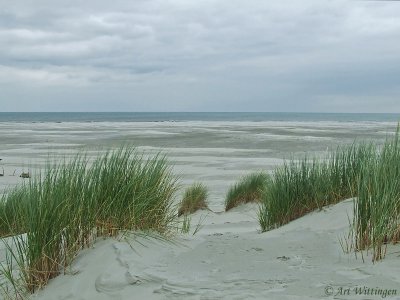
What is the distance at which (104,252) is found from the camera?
381cm

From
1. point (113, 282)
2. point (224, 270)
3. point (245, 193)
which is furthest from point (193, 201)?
point (113, 282)

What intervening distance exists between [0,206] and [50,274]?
3447mm

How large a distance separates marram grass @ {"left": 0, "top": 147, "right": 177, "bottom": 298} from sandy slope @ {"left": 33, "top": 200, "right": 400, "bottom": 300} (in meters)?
0.16

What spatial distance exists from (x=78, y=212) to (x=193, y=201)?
6371 mm

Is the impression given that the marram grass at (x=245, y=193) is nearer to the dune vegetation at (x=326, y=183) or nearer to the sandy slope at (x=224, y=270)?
the dune vegetation at (x=326, y=183)

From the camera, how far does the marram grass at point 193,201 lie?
988 cm

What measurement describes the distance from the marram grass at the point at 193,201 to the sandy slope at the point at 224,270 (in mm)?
5315

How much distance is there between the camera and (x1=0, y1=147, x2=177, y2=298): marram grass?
12.1ft

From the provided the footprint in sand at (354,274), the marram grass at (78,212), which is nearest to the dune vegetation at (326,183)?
the footprint in sand at (354,274)

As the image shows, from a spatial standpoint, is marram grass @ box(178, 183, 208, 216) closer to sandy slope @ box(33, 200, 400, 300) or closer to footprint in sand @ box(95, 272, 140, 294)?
sandy slope @ box(33, 200, 400, 300)

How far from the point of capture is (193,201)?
10188 mm

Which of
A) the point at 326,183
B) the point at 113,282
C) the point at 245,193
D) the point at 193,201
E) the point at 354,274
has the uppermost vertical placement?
the point at 326,183

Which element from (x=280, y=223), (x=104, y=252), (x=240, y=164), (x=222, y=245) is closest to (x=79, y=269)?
(x=104, y=252)

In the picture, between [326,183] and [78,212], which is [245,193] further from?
[78,212]
